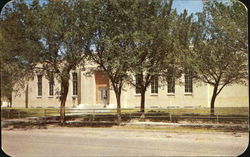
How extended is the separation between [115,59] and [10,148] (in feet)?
21.2

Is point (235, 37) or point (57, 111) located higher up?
point (235, 37)

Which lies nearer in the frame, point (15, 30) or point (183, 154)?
point (183, 154)

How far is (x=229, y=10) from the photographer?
443 inches

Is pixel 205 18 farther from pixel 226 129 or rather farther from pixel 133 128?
pixel 133 128

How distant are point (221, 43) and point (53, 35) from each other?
8520mm

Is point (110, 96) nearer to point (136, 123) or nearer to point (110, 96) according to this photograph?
point (110, 96)

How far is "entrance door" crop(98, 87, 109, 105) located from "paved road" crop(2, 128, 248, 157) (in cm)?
1077

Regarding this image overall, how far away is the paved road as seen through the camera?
8.36m

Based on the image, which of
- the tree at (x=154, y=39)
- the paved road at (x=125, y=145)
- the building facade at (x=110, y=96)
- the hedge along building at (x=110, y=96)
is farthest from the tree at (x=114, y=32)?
the hedge along building at (x=110, y=96)

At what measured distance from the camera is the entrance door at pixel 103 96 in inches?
887

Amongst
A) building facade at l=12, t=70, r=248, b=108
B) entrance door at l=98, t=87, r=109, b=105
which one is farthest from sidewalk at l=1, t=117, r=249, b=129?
entrance door at l=98, t=87, r=109, b=105

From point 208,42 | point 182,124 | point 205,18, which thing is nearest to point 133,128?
point 182,124

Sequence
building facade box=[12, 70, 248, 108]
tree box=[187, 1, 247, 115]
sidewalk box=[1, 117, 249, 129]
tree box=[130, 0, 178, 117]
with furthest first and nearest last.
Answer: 1. building facade box=[12, 70, 248, 108]
2. tree box=[130, 0, 178, 117]
3. sidewalk box=[1, 117, 249, 129]
4. tree box=[187, 1, 247, 115]

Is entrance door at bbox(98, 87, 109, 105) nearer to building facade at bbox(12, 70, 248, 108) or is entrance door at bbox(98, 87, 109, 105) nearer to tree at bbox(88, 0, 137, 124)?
building facade at bbox(12, 70, 248, 108)
